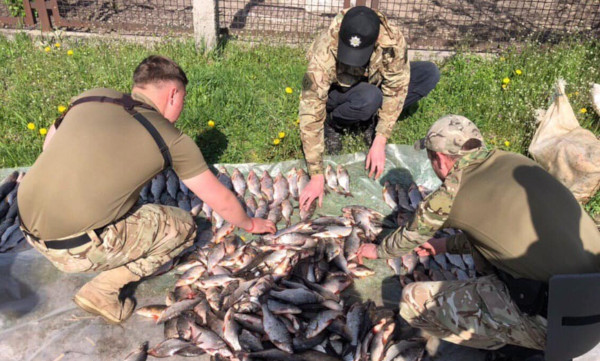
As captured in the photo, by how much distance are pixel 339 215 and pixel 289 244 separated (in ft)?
2.44

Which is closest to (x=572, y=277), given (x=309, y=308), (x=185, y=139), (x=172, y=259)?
(x=309, y=308)

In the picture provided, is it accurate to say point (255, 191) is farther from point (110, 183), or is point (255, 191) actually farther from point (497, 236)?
point (497, 236)

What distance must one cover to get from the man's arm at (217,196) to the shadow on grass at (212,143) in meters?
1.75

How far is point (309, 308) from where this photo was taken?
3350 mm

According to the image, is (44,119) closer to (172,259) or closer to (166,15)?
(172,259)

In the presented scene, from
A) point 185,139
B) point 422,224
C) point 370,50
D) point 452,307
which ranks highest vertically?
point 370,50

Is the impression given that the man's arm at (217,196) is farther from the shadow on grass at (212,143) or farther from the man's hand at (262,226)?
the shadow on grass at (212,143)

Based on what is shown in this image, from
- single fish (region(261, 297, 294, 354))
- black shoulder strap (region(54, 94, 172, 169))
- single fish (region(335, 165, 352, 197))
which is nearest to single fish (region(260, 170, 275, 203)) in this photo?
single fish (region(335, 165, 352, 197))

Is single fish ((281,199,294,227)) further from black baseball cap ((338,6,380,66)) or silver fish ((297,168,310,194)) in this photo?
black baseball cap ((338,6,380,66))

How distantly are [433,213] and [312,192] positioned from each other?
167 cm

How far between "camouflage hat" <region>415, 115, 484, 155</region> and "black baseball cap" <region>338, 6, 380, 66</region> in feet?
3.99

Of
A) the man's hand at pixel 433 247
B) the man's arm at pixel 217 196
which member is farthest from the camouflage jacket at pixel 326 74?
the man's hand at pixel 433 247

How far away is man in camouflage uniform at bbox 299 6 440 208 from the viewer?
12.8 ft

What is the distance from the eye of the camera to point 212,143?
5.37m
